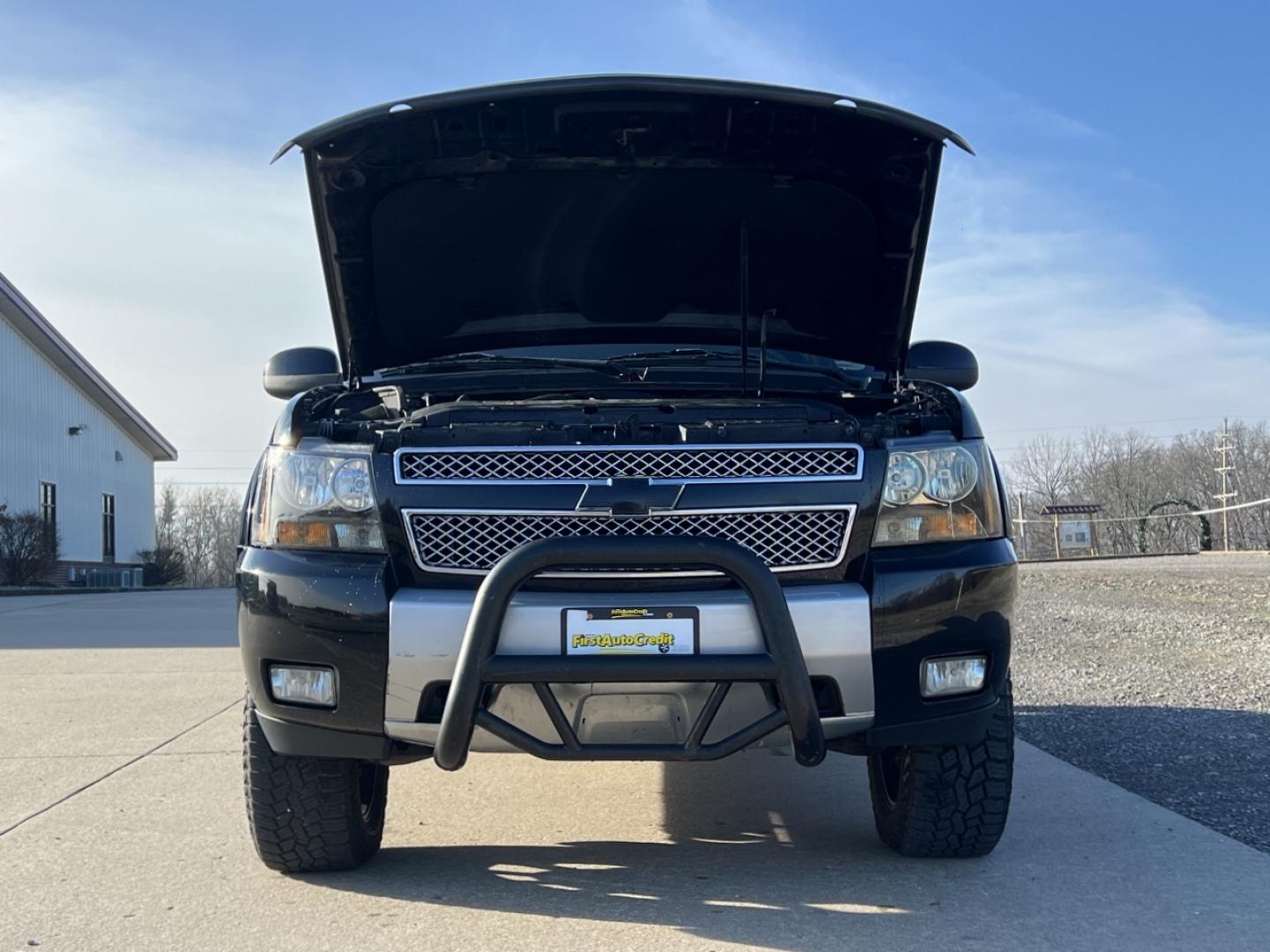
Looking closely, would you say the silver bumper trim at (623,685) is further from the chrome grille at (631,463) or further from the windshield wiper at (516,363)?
the windshield wiper at (516,363)

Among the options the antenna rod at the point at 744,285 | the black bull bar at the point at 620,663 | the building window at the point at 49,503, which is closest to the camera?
the black bull bar at the point at 620,663

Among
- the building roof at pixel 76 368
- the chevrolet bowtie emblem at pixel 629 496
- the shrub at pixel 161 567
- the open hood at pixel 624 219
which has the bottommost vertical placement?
the shrub at pixel 161 567

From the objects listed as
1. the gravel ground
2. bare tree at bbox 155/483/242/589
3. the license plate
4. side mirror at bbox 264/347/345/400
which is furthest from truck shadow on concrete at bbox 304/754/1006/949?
bare tree at bbox 155/483/242/589

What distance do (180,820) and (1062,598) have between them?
12803 millimetres

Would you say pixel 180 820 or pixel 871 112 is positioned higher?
pixel 871 112

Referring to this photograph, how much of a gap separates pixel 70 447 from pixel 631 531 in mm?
34113

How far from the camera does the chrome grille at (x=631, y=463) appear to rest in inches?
125

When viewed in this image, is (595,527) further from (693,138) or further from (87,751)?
(87,751)

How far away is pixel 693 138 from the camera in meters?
4.20

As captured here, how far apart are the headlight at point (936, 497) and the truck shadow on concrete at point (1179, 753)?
155 cm

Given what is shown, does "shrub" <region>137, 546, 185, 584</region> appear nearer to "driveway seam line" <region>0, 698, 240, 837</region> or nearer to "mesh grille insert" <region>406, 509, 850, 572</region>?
"driveway seam line" <region>0, 698, 240, 837</region>

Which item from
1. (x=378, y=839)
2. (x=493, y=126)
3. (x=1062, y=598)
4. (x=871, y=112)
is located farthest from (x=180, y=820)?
(x=1062, y=598)

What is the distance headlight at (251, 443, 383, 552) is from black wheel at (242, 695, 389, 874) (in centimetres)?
52

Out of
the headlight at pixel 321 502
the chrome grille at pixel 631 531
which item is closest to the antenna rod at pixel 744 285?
the chrome grille at pixel 631 531
